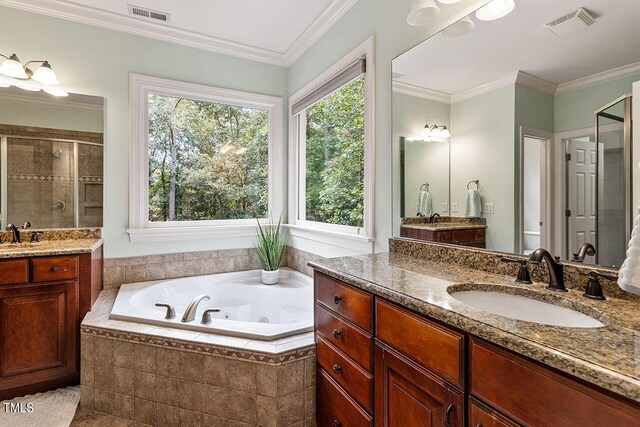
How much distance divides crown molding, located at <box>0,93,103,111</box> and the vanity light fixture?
6cm

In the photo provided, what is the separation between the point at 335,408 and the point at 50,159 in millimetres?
2634

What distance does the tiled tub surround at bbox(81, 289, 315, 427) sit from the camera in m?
1.57

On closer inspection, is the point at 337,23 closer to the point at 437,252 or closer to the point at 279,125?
the point at 279,125

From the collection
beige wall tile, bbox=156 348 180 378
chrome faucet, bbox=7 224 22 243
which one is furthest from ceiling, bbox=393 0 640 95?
chrome faucet, bbox=7 224 22 243

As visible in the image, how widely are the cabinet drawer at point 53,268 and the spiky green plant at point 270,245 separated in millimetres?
1359

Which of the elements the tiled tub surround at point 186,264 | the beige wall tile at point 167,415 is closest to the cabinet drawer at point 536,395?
the beige wall tile at point 167,415

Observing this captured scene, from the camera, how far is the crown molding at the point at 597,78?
40.3 inches

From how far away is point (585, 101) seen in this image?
114 centimetres

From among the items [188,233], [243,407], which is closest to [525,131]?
[243,407]

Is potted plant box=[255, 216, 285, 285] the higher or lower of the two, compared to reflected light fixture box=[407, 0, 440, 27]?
lower

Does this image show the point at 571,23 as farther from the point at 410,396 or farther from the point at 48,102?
the point at 48,102

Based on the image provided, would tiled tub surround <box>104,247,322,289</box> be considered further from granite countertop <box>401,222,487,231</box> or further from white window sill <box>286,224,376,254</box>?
granite countertop <box>401,222,487,231</box>

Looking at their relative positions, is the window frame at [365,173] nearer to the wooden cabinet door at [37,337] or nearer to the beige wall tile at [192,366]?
the beige wall tile at [192,366]

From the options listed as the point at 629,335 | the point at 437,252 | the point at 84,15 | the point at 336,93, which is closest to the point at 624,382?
the point at 629,335
